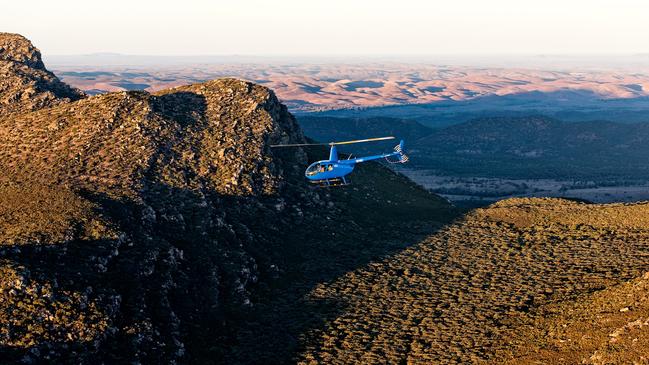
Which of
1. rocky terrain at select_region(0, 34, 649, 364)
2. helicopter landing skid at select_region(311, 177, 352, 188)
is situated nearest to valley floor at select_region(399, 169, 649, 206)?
rocky terrain at select_region(0, 34, 649, 364)

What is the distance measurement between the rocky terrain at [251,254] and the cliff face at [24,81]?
430 mm

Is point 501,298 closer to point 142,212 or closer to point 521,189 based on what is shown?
point 142,212

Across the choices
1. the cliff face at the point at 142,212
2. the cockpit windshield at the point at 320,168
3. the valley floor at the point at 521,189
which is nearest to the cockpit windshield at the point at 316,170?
the cockpit windshield at the point at 320,168

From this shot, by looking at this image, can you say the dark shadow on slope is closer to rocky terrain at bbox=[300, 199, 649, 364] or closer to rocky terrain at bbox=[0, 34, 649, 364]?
rocky terrain at bbox=[0, 34, 649, 364]

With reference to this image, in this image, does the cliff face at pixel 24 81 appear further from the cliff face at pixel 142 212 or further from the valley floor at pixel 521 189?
the valley floor at pixel 521 189

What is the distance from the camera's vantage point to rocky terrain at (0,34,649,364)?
4641 cm

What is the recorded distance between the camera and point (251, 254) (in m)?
65.4

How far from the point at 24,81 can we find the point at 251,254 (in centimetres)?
5021

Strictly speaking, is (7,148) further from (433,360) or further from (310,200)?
(433,360)

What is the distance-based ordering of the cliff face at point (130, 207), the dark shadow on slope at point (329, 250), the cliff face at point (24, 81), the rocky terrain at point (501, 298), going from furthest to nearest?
the cliff face at point (24, 81) < the dark shadow on slope at point (329, 250) < the rocky terrain at point (501, 298) < the cliff face at point (130, 207)

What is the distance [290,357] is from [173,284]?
12.3 meters

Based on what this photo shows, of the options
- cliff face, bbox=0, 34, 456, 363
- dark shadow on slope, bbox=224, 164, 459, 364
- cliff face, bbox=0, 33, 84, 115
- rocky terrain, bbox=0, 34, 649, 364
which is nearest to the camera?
cliff face, bbox=0, 34, 456, 363

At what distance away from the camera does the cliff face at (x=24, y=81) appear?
90000mm

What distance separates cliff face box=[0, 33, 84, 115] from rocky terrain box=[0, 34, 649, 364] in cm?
43
